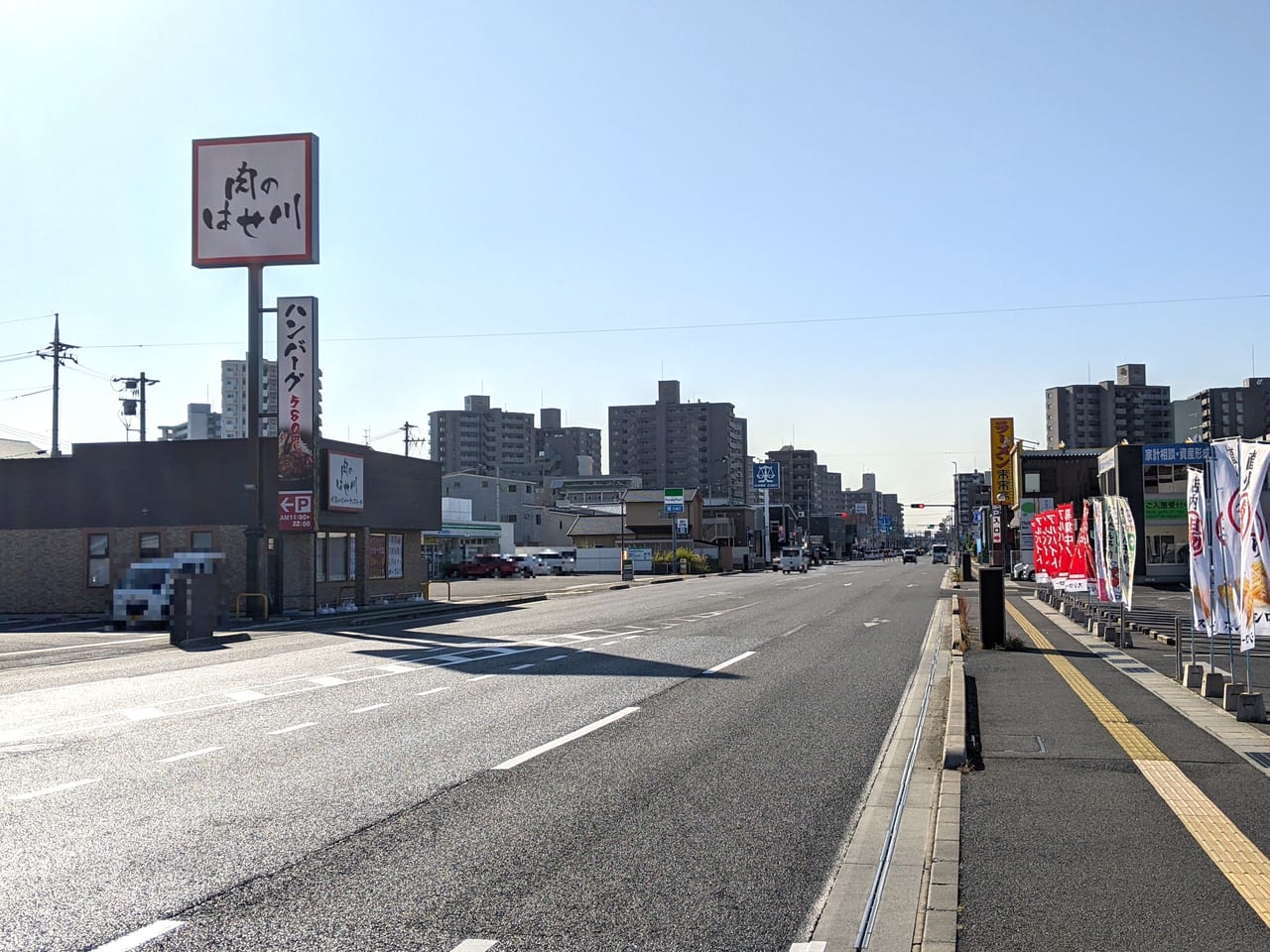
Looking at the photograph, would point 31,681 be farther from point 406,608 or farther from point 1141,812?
point 406,608

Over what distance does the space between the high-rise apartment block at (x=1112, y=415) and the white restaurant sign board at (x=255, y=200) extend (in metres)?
179

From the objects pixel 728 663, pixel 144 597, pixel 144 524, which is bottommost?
pixel 728 663

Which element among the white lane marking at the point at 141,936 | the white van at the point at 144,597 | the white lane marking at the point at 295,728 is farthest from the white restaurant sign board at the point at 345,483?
the white lane marking at the point at 141,936

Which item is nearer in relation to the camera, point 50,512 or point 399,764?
point 399,764

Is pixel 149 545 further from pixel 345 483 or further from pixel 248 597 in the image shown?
pixel 345 483

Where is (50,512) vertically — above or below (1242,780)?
above

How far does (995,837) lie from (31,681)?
1611 cm

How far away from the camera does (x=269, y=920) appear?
6145 mm

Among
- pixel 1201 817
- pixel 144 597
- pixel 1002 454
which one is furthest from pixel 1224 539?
pixel 1002 454

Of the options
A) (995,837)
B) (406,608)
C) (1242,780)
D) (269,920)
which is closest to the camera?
(269,920)

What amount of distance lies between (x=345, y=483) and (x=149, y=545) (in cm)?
681

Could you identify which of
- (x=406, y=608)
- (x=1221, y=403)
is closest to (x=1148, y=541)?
(x=406, y=608)

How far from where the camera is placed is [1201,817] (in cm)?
826

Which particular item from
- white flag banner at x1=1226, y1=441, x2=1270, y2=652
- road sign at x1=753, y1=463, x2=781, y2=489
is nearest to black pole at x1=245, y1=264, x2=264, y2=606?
white flag banner at x1=1226, y1=441, x2=1270, y2=652
